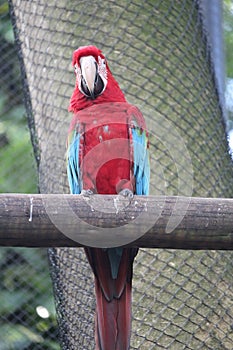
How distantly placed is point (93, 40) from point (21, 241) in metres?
1.10

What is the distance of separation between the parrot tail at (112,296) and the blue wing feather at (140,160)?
229 millimetres

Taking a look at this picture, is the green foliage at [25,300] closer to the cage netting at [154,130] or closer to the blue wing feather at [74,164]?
the cage netting at [154,130]

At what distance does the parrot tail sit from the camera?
1.60 metres

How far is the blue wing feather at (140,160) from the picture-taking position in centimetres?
190

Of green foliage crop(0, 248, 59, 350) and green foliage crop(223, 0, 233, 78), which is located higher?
green foliage crop(223, 0, 233, 78)

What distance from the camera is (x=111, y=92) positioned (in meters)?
1.98

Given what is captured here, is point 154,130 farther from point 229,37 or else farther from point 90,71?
point 229,37

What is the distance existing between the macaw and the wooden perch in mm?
344

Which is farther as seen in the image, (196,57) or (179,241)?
(196,57)

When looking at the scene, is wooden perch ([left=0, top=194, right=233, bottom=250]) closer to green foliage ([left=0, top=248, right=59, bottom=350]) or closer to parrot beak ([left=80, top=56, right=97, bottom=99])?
parrot beak ([left=80, top=56, right=97, bottom=99])

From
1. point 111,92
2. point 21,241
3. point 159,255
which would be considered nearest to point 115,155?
point 111,92

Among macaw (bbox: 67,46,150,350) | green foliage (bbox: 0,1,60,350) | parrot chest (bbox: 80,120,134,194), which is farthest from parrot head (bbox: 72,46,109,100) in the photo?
green foliage (bbox: 0,1,60,350)

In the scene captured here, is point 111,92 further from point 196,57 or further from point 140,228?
point 140,228

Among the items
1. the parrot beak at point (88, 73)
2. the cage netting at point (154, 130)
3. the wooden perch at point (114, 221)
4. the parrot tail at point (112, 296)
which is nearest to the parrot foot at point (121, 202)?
the wooden perch at point (114, 221)
